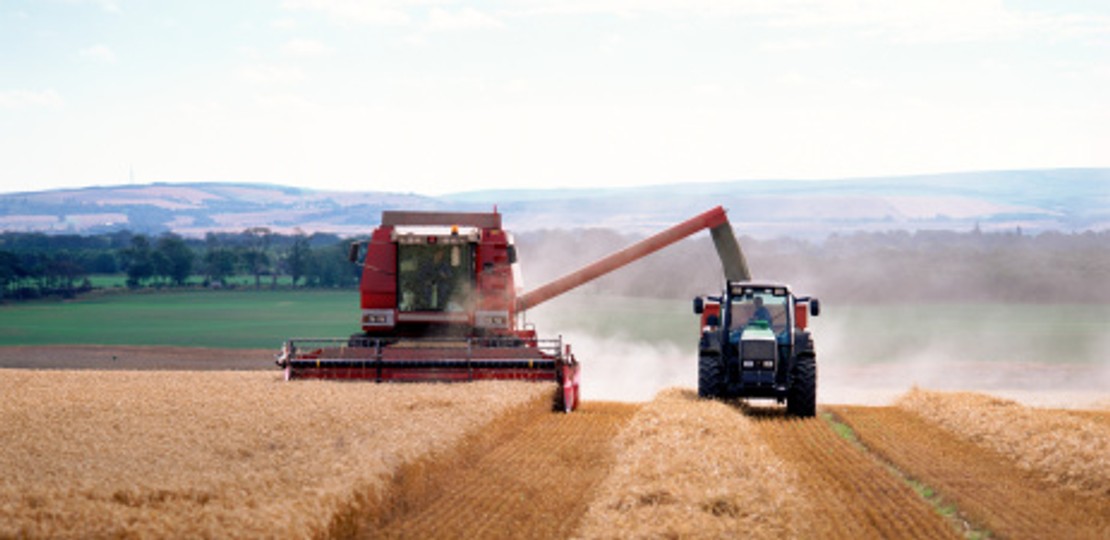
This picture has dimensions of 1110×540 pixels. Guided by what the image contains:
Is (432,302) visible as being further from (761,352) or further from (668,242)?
(761,352)

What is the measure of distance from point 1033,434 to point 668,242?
11.5m

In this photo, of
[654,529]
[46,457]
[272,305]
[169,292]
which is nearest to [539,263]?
[46,457]

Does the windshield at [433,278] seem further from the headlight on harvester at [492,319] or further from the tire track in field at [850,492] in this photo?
the tire track in field at [850,492]

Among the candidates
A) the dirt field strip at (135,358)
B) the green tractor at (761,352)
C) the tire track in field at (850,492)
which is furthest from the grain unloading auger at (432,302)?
the dirt field strip at (135,358)

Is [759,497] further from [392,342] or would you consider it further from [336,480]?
→ [392,342]

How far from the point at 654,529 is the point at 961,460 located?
7.73 meters

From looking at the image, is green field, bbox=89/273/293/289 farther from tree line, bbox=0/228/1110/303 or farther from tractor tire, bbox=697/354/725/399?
tractor tire, bbox=697/354/725/399

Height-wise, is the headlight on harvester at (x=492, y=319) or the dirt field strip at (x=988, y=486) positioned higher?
the headlight on harvester at (x=492, y=319)

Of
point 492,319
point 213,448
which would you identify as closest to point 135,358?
point 492,319

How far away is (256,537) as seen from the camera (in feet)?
31.3

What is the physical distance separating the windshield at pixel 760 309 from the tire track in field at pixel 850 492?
316 centimetres

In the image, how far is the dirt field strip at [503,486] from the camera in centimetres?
1172

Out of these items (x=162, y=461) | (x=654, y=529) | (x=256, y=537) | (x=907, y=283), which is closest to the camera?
(x=256, y=537)

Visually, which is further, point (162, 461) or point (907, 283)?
point (907, 283)
